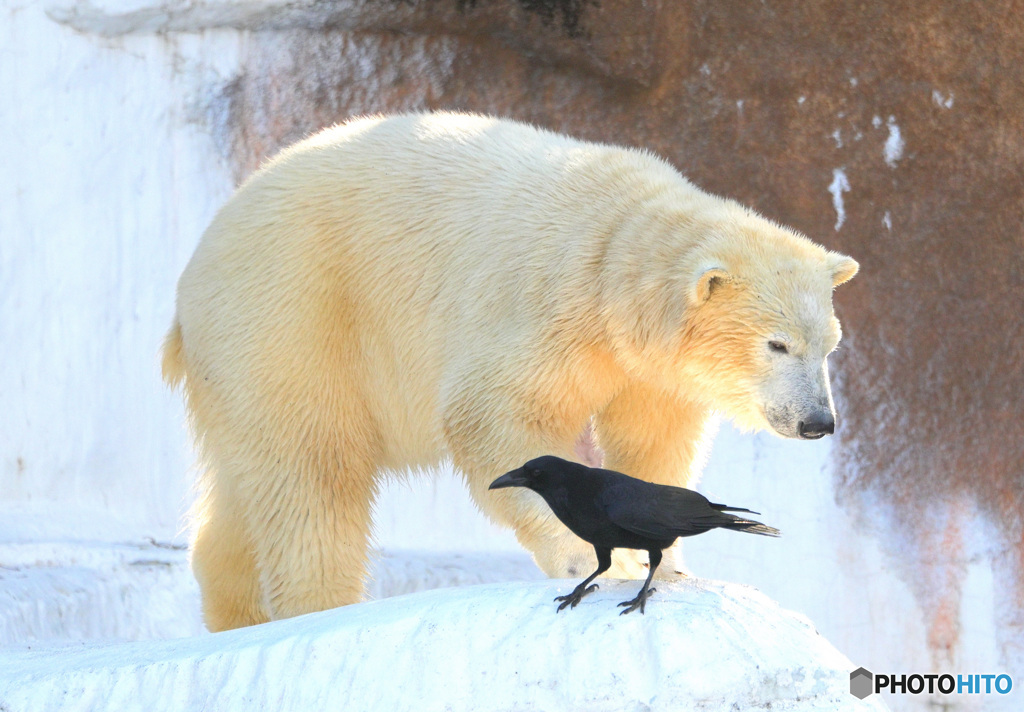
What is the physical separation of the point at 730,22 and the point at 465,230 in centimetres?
323

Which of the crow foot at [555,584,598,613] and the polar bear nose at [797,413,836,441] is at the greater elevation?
the polar bear nose at [797,413,836,441]

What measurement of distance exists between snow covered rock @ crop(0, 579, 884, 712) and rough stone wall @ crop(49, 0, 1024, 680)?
3673mm

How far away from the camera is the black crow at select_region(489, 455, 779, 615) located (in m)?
2.71

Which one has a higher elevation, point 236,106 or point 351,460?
point 236,106

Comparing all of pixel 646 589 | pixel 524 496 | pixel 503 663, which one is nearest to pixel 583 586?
pixel 646 589

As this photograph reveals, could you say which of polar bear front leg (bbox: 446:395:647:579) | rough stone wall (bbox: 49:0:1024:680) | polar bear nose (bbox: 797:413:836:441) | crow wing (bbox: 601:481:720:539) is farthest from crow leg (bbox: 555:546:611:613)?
rough stone wall (bbox: 49:0:1024:680)

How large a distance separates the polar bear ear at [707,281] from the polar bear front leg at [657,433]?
509mm

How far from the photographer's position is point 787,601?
653 centimetres

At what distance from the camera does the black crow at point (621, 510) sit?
2715mm

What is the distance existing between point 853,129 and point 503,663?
4.53 meters

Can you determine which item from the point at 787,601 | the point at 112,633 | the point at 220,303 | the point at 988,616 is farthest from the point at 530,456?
the point at 988,616

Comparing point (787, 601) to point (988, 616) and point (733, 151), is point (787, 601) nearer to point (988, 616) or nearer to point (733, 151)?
point (988, 616)

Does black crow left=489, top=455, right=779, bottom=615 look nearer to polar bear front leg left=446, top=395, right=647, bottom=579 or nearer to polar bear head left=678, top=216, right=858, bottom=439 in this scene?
polar bear front leg left=446, top=395, right=647, bottom=579

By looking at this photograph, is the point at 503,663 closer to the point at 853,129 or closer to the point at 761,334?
the point at 761,334
